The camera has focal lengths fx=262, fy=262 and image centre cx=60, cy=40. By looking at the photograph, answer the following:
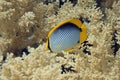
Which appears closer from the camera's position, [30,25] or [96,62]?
[96,62]

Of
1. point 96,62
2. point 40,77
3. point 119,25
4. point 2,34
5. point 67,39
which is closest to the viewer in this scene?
point 67,39

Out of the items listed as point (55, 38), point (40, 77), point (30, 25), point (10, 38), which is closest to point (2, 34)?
point (10, 38)

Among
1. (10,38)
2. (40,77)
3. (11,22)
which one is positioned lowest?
(40,77)

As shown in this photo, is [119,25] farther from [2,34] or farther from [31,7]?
[2,34]

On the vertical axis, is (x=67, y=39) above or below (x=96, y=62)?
above
